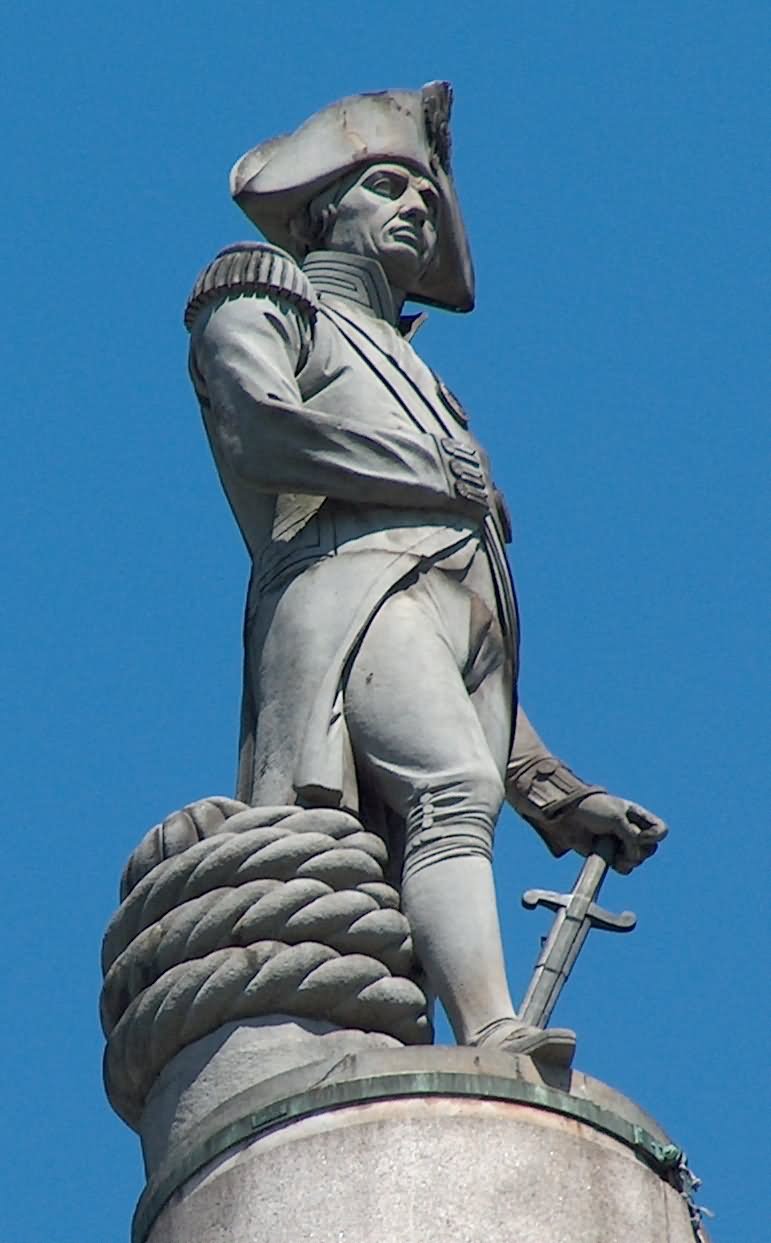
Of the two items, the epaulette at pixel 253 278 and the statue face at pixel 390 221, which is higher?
the statue face at pixel 390 221

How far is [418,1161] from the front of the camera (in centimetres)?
965

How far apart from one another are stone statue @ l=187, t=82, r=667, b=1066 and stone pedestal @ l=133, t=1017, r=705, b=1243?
1.05 ft

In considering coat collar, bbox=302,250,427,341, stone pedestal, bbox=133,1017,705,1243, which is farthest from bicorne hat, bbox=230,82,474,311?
stone pedestal, bbox=133,1017,705,1243

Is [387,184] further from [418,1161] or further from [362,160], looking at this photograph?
[418,1161]

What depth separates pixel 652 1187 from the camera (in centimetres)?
999

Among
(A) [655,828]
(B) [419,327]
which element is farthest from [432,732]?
(B) [419,327]

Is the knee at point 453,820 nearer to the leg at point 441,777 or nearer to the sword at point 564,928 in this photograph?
the leg at point 441,777

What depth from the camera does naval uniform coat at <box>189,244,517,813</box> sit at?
1132 cm

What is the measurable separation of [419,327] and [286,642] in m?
1.96

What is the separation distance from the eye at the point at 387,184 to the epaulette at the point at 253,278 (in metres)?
0.76

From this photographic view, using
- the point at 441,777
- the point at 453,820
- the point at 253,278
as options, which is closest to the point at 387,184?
the point at 253,278

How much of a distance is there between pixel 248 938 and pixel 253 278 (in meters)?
2.61

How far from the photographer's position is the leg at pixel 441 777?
10.6 metres

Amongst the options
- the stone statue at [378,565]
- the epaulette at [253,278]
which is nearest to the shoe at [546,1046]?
the stone statue at [378,565]
